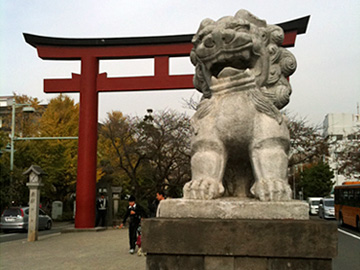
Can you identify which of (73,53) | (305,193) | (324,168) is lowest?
(305,193)

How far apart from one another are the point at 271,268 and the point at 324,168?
3637 cm

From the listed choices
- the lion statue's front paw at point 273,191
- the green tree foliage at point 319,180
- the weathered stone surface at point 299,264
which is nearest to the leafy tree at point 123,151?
the lion statue's front paw at point 273,191

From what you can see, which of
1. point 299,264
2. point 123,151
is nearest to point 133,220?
point 299,264

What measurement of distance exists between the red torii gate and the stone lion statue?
9.18 meters

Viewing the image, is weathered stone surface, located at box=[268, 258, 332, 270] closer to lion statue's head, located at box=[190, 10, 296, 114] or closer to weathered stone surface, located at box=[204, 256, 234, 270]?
weathered stone surface, located at box=[204, 256, 234, 270]

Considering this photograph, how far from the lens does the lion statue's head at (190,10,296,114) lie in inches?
109

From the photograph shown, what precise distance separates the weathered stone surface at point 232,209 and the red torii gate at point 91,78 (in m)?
9.69

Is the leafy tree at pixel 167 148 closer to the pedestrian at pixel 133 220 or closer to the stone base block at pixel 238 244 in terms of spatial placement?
the pedestrian at pixel 133 220

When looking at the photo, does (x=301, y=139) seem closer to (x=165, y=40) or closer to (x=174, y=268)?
(x=165, y=40)

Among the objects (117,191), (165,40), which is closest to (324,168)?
(117,191)

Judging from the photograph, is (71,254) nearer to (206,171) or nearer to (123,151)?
(206,171)

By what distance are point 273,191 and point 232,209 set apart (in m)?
0.30

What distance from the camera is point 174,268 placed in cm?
240

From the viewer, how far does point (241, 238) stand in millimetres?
2322
